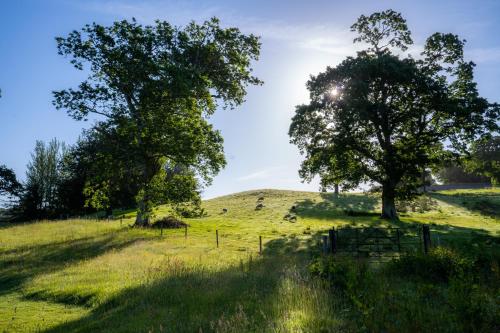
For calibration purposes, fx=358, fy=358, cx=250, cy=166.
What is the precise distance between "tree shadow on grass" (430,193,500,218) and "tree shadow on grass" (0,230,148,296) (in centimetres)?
4470

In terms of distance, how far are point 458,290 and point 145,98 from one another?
3040cm

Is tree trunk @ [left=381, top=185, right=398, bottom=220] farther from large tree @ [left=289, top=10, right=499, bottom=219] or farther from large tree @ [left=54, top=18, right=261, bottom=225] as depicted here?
large tree @ [left=54, top=18, right=261, bottom=225]

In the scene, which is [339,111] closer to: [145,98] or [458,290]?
[145,98]

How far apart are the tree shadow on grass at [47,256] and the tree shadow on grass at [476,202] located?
44698 mm

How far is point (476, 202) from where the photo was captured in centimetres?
5225

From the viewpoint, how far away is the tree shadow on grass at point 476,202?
47.8 meters

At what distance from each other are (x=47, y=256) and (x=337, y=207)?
39835mm

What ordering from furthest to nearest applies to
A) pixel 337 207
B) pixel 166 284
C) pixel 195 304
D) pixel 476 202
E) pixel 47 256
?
pixel 337 207 → pixel 476 202 → pixel 47 256 → pixel 166 284 → pixel 195 304

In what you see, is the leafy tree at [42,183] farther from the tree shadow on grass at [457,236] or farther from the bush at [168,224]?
the tree shadow on grass at [457,236]

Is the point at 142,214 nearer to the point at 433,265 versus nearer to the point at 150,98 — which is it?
the point at 150,98

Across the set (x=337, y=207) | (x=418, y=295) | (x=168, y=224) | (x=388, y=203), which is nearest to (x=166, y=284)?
(x=418, y=295)

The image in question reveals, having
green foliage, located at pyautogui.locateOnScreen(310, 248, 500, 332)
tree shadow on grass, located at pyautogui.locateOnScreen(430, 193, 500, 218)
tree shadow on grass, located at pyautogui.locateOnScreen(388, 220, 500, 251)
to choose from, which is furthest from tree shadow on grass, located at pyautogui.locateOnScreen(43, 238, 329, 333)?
tree shadow on grass, located at pyautogui.locateOnScreen(430, 193, 500, 218)

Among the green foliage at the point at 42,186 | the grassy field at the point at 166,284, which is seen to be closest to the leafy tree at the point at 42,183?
the green foliage at the point at 42,186

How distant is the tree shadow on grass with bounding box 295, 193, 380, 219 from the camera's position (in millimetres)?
46938
